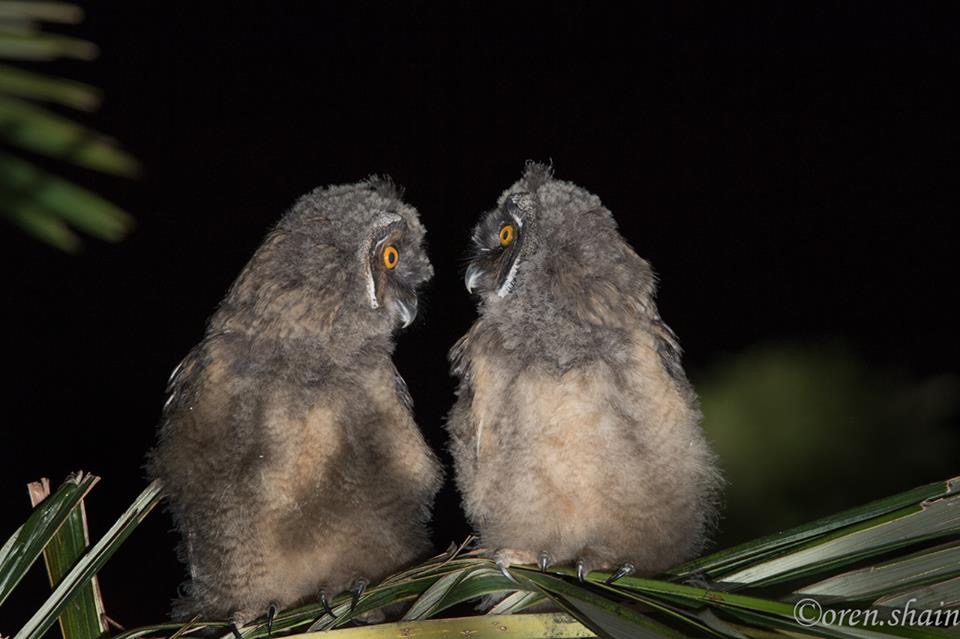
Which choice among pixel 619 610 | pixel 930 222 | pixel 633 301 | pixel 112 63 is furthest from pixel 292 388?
pixel 930 222

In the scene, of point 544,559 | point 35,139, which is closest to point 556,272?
point 544,559

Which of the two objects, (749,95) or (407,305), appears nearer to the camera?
(407,305)

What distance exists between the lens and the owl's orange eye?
6.05 ft

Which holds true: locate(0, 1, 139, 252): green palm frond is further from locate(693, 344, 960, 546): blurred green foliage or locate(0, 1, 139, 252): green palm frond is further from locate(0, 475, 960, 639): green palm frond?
locate(693, 344, 960, 546): blurred green foliage

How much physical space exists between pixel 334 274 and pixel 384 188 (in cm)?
23

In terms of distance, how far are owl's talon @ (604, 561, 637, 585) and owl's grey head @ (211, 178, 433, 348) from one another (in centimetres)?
60

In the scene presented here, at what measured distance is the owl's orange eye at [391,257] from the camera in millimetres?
1845

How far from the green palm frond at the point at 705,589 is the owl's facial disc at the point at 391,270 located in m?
0.57

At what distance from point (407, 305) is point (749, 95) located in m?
2.20

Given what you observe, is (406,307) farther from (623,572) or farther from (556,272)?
(623,572)

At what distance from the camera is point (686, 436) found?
1765 millimetres

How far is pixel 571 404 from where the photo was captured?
169 centimetres

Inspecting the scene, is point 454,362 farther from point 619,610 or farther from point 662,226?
point 662,226

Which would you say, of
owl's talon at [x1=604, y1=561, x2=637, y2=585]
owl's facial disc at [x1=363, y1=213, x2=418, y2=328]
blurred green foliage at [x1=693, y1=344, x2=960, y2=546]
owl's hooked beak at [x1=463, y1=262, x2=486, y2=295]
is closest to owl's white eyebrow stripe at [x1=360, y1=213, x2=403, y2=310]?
owl's facial disc at [x1=363, y1=213, x2=418, y2=328]
